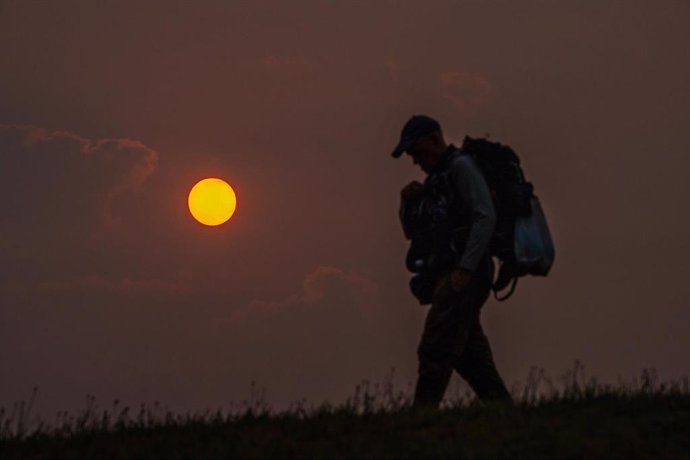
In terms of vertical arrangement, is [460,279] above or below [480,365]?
above

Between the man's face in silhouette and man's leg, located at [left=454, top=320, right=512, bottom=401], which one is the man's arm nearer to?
the man's face in silhouette

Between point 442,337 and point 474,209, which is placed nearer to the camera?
point 474,209

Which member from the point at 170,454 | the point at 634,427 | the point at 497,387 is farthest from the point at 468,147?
the point at 170,454

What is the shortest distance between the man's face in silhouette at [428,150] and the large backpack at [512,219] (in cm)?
22

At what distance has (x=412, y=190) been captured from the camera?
11766mm

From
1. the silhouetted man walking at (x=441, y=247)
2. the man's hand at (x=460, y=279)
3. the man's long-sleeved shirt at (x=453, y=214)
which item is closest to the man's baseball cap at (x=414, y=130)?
the silhouetted man walking at (x=441, y=247)

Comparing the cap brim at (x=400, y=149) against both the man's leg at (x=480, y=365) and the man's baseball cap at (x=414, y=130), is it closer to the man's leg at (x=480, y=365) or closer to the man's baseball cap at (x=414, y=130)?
the man's baseball cap at (x=414, y=130)

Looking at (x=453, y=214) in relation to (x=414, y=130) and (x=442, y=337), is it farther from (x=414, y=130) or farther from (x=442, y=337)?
(x=442, y=337)

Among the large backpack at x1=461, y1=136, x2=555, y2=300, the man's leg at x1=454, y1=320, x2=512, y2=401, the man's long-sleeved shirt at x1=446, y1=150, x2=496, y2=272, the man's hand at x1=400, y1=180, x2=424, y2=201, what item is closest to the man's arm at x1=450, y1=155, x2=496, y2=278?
the man's long-sleeved shirt at x1=446, y1=150, x2=496, y2=272

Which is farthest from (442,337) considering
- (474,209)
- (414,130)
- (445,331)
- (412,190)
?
(414,130)

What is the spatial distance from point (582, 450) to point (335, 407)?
2.65 m

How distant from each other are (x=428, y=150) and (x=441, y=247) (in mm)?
824

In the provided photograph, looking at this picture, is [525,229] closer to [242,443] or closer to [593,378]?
[593,378]

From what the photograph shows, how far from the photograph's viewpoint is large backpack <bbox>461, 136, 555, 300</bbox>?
11516 millimetres
